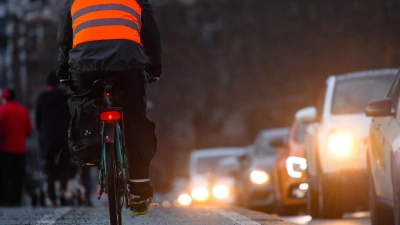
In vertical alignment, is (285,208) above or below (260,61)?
below

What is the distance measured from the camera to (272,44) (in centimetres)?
5725

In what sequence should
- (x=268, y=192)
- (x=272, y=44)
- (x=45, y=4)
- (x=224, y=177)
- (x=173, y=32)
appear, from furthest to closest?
(x=45, y=4) → (x=173, y=32) → (x=272, y=44) → (x=224, y=177) → (x=268, y=192)

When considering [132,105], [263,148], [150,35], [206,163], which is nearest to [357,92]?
[150,35]

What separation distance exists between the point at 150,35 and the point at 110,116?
0.83 meters

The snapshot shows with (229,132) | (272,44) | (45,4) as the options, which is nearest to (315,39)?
(272,44)

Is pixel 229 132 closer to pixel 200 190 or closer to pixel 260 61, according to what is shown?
pixel 260 61

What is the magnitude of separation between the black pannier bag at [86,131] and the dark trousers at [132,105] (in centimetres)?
16

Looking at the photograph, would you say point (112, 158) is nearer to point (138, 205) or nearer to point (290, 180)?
point (138, 205)

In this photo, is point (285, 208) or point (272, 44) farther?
point (272, 44)

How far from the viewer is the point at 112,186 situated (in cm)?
751

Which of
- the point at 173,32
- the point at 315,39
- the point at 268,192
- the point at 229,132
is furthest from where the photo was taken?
the point at 229,132

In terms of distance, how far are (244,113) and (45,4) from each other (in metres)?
18.3

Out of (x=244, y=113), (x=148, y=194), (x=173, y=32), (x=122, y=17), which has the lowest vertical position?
(x=148, y=194)

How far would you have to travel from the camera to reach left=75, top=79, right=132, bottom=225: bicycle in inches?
296
